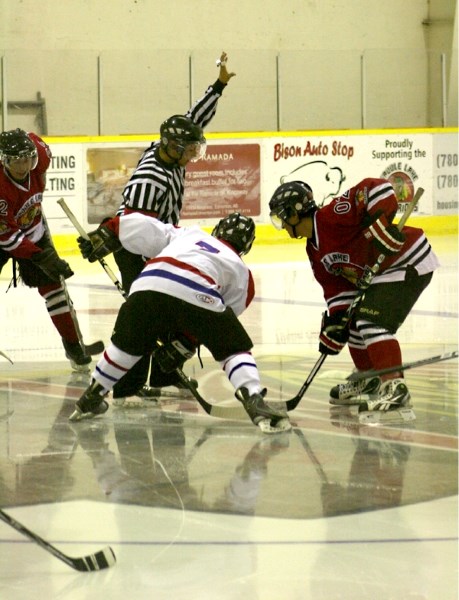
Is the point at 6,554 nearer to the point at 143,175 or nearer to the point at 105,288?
Result: the point at 143,175

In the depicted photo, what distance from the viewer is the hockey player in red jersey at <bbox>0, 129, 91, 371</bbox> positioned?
5.53 meters

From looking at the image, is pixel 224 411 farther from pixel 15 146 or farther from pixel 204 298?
pixel 15 146

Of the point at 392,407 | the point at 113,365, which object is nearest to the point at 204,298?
the point at 113,365

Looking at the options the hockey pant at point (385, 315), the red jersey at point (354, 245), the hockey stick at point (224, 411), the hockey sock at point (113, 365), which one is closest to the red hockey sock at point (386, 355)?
the hockey pant at point (385, 315)

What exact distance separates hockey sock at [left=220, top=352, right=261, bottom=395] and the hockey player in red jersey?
1.49 m

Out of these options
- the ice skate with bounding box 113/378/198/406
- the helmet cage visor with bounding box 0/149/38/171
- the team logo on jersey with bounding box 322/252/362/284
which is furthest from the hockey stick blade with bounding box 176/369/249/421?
the helmet cage visor with bounding box 0/149/38/171

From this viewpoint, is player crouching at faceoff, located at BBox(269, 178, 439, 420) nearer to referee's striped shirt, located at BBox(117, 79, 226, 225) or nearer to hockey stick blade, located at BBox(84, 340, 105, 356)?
referee's striped shirt, located at BBox(117, 79, 226, 225)

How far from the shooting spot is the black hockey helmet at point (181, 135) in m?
5.21

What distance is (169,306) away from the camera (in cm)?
445

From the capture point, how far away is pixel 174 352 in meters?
4.96

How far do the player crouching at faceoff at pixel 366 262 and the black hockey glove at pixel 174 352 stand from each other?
20.9 inches

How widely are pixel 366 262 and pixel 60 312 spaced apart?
5.46 ft

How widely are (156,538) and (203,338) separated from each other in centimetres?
126

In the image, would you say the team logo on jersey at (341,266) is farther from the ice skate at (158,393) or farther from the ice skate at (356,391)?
the ice skate at (158,393)
